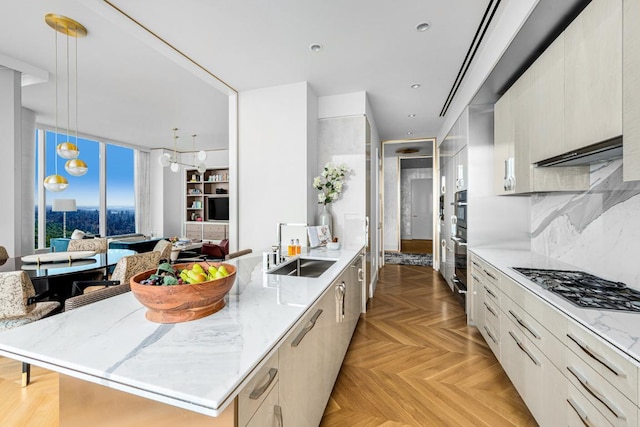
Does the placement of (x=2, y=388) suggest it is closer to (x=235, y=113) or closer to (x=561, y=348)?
(x=235, y=113)

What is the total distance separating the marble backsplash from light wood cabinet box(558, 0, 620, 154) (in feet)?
1.54

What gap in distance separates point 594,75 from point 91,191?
322 inches

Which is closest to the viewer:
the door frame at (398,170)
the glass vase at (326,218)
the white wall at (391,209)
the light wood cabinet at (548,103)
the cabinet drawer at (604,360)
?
the cabinet drawer at (604,360)

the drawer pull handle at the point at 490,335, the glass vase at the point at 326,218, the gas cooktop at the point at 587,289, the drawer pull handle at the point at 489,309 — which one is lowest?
the drawer pull handle at the point at 490,335

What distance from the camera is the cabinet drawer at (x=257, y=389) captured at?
0.74 m

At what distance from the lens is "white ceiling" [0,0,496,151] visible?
2006 millimetres

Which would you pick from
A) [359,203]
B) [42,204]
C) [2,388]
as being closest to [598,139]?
[359,203]

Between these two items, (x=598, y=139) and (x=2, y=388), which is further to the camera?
(x=2, y=388)

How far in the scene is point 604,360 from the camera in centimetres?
101

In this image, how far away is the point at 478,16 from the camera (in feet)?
6.71

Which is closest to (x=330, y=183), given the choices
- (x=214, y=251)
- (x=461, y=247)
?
(x=461, y=247)

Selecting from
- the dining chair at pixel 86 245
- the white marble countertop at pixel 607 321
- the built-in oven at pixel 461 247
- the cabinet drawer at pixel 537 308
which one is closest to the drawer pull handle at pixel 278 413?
the white marble countertop at pixel 607 321

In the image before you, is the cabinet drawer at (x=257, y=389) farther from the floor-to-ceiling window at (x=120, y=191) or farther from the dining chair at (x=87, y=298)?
the floor-to-ceiling window at (x=120, y=191)

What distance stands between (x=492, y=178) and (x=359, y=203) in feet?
4.67
